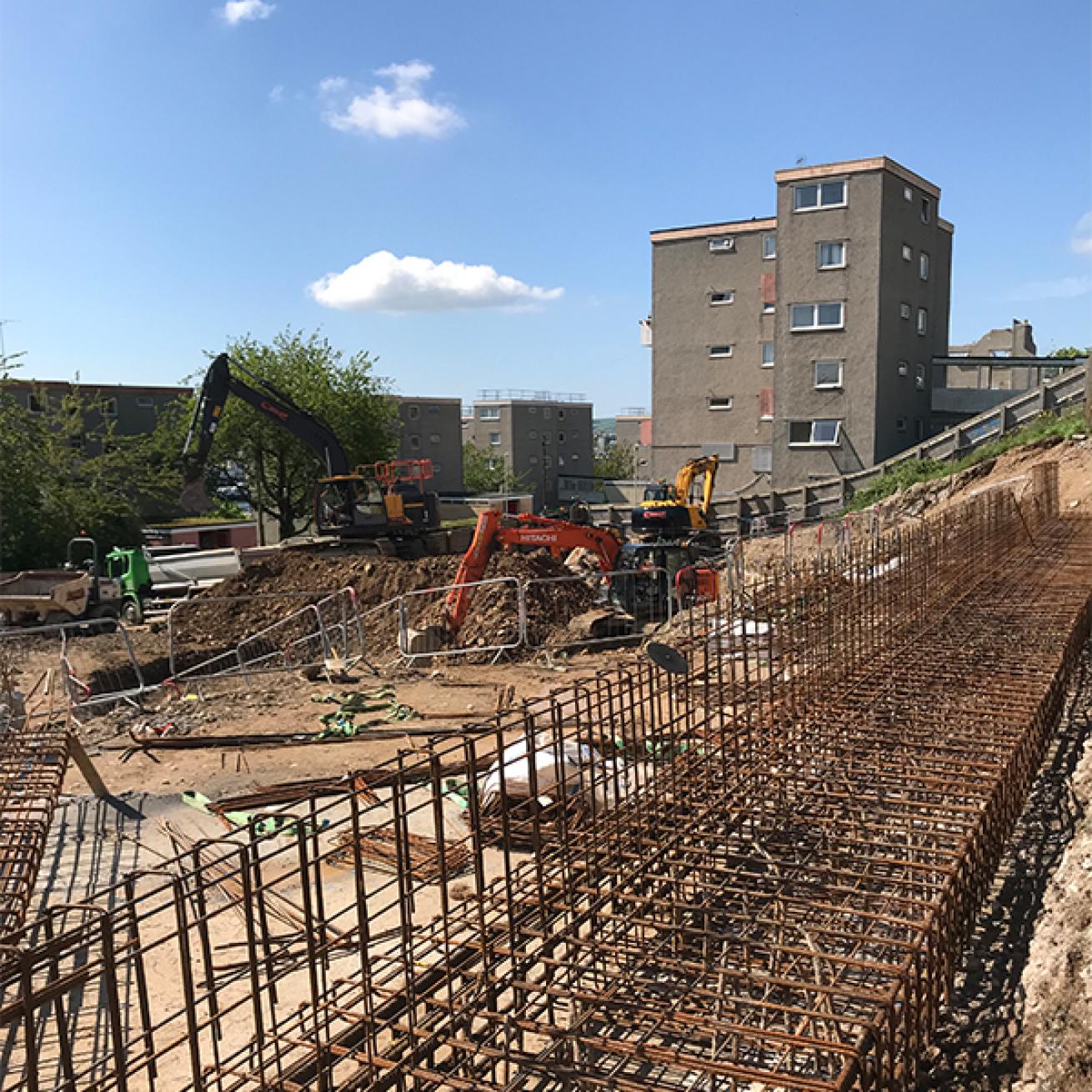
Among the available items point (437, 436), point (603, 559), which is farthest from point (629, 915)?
point (437, 436)

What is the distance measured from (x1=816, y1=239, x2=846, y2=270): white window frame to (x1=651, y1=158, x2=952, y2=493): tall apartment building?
37 millimetres

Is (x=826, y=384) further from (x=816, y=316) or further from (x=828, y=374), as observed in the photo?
(x=816, y=316)

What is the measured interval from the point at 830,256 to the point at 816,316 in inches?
79.4

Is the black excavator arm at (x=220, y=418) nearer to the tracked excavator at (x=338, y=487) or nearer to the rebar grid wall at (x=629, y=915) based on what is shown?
the tracked excavator at (x=338, y=487)

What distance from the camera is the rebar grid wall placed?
122 inches

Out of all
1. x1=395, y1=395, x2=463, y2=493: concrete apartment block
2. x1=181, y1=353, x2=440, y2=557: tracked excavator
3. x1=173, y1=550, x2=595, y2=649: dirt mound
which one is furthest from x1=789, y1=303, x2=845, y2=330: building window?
x1=395, y1=395, x2=463, y2=493: concrete apartment block

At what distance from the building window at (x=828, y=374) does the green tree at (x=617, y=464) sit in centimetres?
4703

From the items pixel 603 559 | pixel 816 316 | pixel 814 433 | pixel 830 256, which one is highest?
pixel 830 256

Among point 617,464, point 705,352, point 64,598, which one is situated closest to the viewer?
point 64,598

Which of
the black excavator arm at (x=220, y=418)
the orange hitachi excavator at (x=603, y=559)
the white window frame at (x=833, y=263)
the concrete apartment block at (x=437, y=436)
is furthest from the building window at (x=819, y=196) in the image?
the concrete apartment block at (x=437, y=436)

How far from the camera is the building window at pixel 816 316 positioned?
103 ft

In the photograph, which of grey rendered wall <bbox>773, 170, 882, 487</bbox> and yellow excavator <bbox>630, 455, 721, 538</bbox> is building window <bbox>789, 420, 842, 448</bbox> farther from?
yellow excavator <bbox>630, 455, 721, 538</bbox>

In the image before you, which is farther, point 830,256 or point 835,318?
point 835,318

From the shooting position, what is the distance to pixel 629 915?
4004 millimetres
